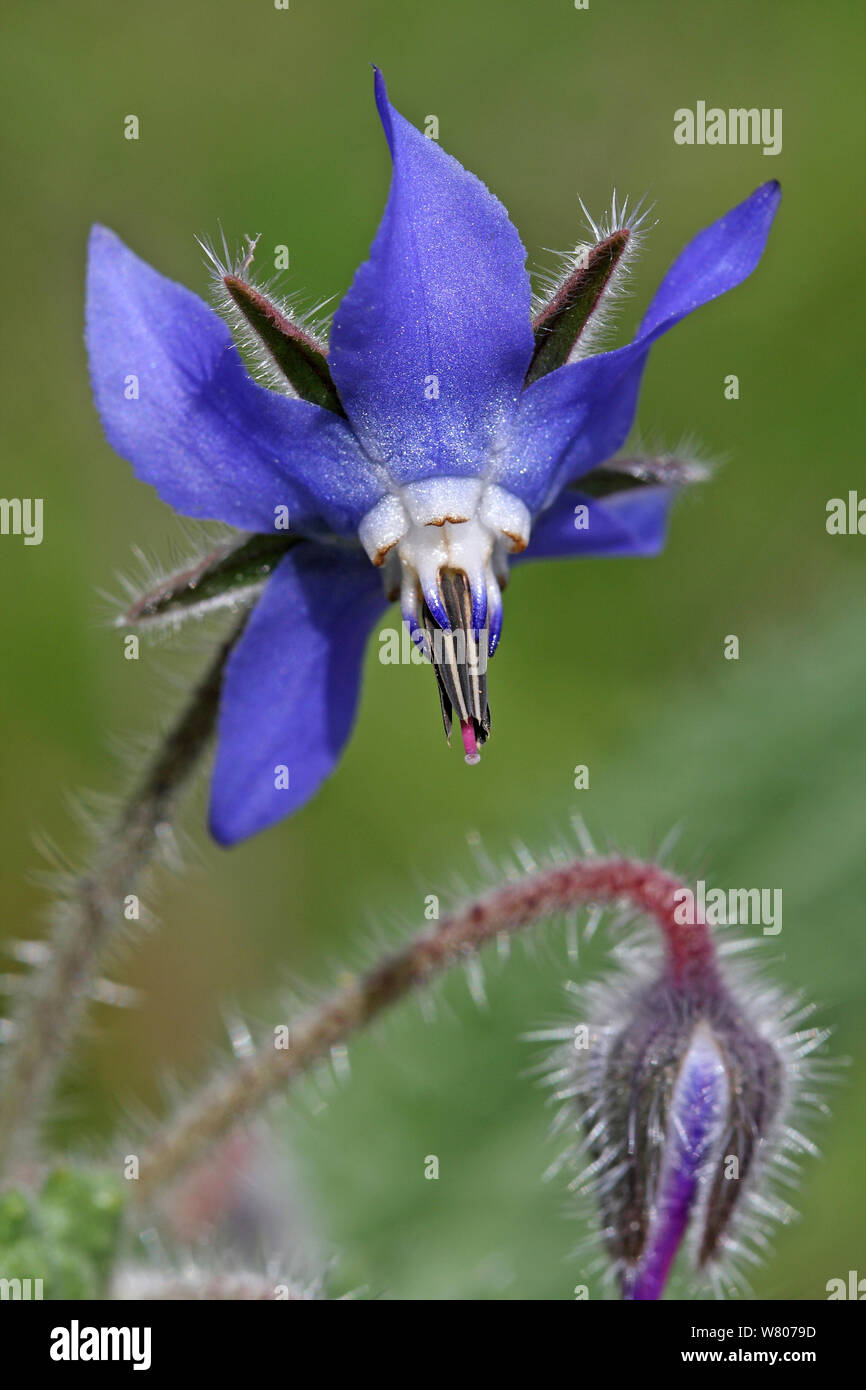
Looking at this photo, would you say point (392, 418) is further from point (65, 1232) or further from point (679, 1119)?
point (65, 1232)

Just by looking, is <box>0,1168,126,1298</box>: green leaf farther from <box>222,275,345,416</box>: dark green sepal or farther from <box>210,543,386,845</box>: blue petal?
<box>222,275,345,416</box>: dark green sepal

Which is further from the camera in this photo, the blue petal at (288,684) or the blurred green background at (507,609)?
the blurred green background at (507,609)

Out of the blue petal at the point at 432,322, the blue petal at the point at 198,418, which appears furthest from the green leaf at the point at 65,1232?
the blue petal at the point at 432,322

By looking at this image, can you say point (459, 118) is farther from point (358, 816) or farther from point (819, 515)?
point (358, 816)

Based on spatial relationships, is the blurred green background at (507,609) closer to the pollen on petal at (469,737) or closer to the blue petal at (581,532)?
the blue petal at (581,532)

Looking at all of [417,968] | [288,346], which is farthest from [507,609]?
[288,346]

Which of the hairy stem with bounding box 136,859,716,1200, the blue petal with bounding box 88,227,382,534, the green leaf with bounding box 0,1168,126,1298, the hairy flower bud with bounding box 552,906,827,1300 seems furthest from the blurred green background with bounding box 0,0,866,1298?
the blue petal with bounding box 88,227,382,534
